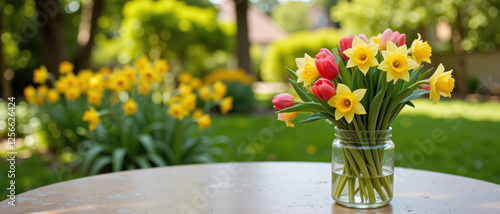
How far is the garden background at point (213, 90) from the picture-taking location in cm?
366

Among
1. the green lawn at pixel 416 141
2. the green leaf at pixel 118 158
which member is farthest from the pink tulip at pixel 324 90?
the green lawn at pixel 416 141

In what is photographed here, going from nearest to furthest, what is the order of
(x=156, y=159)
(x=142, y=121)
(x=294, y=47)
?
(x=156, y=159) < (x=142, y=121) < (x=294, y=47)

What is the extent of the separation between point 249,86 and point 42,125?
4.32 metres

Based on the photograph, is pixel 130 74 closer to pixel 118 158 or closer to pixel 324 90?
pixel 118 158

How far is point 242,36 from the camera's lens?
9.47m

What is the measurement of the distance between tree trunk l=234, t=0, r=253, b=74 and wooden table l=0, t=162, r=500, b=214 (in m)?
7.83

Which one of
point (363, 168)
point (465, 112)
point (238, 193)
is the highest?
point (363, 168)

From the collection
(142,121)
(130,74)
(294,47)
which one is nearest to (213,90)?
(142,121)

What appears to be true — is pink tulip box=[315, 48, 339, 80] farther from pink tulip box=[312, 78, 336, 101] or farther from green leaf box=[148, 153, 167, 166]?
green leaf box=[148, 153, 167, 166]

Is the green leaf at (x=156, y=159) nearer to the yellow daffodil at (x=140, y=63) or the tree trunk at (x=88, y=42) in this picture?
the yellow daffodil at (x=140, y=63)

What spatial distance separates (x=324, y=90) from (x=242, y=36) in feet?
27.8

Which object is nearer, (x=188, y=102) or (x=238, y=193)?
(x=238, y=193)

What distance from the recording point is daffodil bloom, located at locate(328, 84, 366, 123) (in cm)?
111

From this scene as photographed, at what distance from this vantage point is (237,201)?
1285mm
